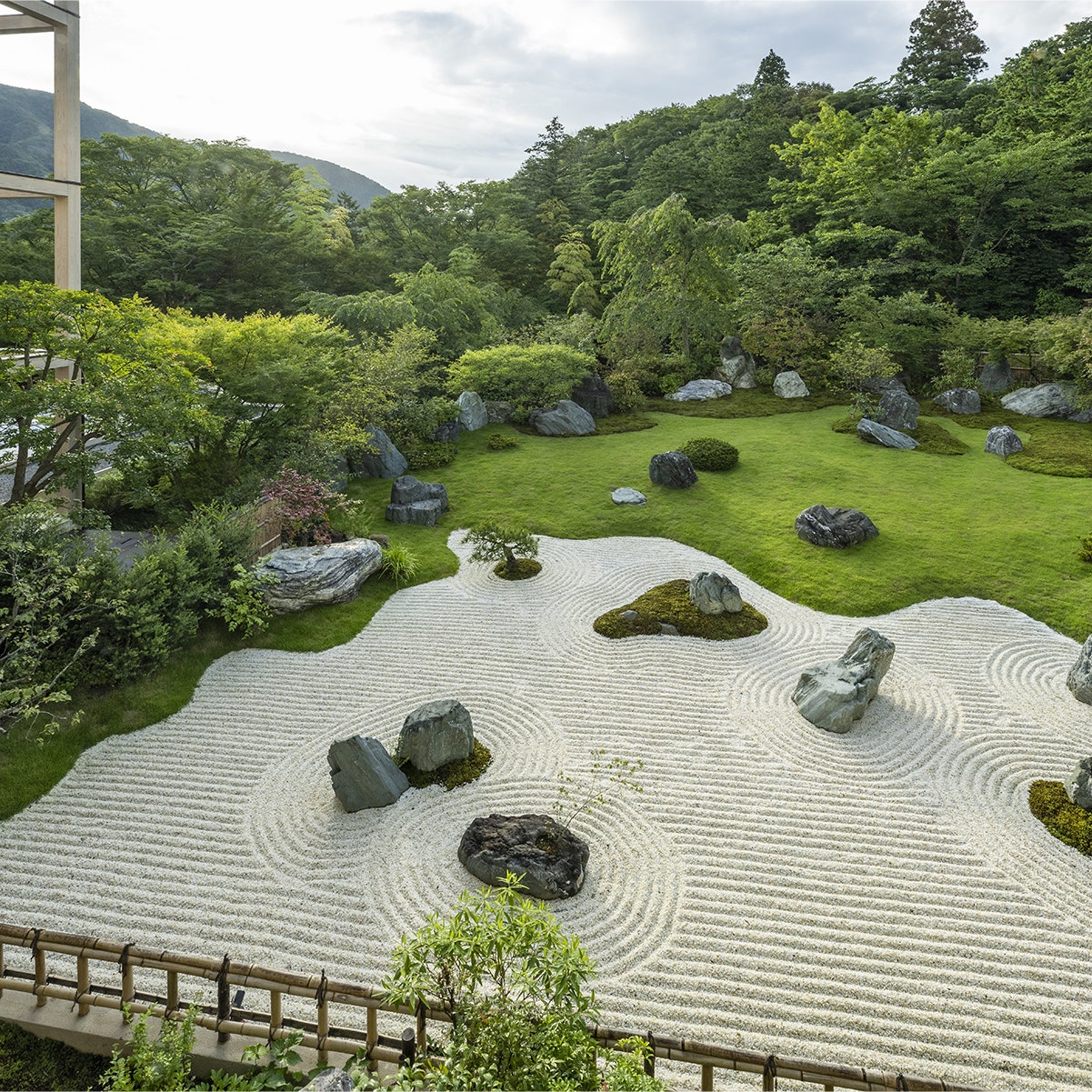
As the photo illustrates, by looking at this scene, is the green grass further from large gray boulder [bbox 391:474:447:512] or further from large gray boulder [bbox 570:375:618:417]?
large gray boulder [bbox 570:375:618:417]

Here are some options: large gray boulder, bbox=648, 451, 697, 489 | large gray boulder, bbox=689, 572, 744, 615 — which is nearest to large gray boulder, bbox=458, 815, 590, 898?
large gray boulder, bbox=689, 572, 744, 615

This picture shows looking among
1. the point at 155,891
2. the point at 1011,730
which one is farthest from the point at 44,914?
the point at 1011,730

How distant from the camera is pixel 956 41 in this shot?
39531mm

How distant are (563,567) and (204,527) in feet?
21.4

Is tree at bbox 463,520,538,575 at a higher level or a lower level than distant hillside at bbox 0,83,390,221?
lower

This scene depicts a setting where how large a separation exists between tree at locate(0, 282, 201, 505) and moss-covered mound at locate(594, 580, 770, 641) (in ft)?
24.9

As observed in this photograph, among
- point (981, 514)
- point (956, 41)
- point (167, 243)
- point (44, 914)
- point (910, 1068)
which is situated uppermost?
point (956, 41)

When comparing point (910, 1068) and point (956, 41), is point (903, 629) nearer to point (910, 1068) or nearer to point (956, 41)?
point (910, 1068)

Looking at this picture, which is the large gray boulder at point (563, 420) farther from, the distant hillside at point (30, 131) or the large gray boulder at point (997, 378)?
the distant hillside at point (30, 131)

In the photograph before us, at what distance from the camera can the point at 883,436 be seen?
2127cm

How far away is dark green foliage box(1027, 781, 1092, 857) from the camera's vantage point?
7371 millimetres

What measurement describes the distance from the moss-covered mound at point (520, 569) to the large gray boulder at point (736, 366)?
53.4 ft

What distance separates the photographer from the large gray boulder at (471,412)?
22.8m

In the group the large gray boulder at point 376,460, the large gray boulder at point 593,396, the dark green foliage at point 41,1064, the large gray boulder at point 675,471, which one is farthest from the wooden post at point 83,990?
the large gray boulder at point 593,396
